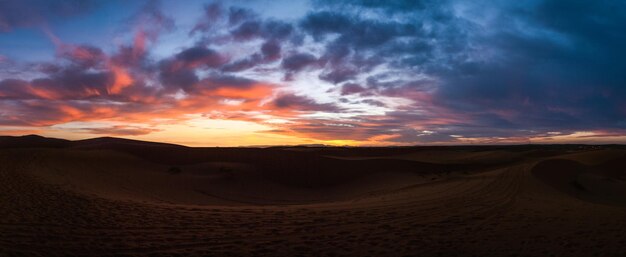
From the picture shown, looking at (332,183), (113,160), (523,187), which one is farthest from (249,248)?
(113,160)

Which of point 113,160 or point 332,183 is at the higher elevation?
point 113,160

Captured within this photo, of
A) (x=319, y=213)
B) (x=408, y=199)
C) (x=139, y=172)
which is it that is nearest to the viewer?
(x=319, y=213)

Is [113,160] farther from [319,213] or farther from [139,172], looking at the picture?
[319,213]

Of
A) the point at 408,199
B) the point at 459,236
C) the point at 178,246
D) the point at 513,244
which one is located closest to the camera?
the point at 178,246

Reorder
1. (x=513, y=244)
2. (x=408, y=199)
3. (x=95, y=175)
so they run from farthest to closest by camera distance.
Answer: (x=95, y=175)
(x=408, y=199)
(x=513, y=244)

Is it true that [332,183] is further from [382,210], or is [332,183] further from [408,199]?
[382,210]

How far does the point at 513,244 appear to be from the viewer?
9766 millimetres

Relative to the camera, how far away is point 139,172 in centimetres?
3027

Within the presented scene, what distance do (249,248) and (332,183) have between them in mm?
23654

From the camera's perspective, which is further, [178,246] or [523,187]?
[523,187]

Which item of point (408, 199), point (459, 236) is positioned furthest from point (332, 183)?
point (459, 236)

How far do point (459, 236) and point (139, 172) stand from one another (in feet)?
87.9

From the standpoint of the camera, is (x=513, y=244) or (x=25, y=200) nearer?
(x=513, y=244)

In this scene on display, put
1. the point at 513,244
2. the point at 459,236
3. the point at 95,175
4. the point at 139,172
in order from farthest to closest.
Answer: the point at 139,172 < the point at 95,175 < the point at 459,236 < the point at 513,244
